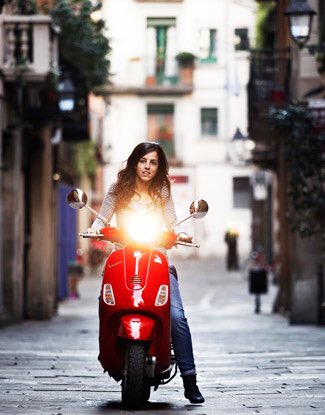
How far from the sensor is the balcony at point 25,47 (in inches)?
795

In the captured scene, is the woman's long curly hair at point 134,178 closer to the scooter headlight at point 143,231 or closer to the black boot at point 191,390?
the scooter headlight at point 143,231

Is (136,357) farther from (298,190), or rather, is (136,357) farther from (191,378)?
(298,190)

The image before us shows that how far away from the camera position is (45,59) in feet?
66.8

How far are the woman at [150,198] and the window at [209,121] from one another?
46.9m

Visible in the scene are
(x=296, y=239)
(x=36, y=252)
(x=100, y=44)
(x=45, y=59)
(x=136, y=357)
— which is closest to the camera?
(x=136, y=357)

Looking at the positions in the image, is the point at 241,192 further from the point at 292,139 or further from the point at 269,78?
the point at 292,139

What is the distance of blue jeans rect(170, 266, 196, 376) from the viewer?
8.68 meters

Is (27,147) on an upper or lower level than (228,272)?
upper

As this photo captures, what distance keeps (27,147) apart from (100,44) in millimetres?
3114

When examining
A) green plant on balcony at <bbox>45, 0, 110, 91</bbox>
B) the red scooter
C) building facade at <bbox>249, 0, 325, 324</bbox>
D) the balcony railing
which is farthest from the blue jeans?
green plant on balcony at <bbox>45, 0, 110, 91</bbox>

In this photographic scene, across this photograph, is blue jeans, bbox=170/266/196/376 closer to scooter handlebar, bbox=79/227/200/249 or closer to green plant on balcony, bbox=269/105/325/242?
scooter handlebar, bbox=79/227/200/249

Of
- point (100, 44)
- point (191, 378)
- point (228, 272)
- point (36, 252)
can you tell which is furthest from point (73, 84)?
point (228, 272)

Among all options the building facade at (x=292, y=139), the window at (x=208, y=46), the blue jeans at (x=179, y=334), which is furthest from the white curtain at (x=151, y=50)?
the blue jeans at (x=179, y=334)

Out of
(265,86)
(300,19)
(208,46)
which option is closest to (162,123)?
(208,46)
